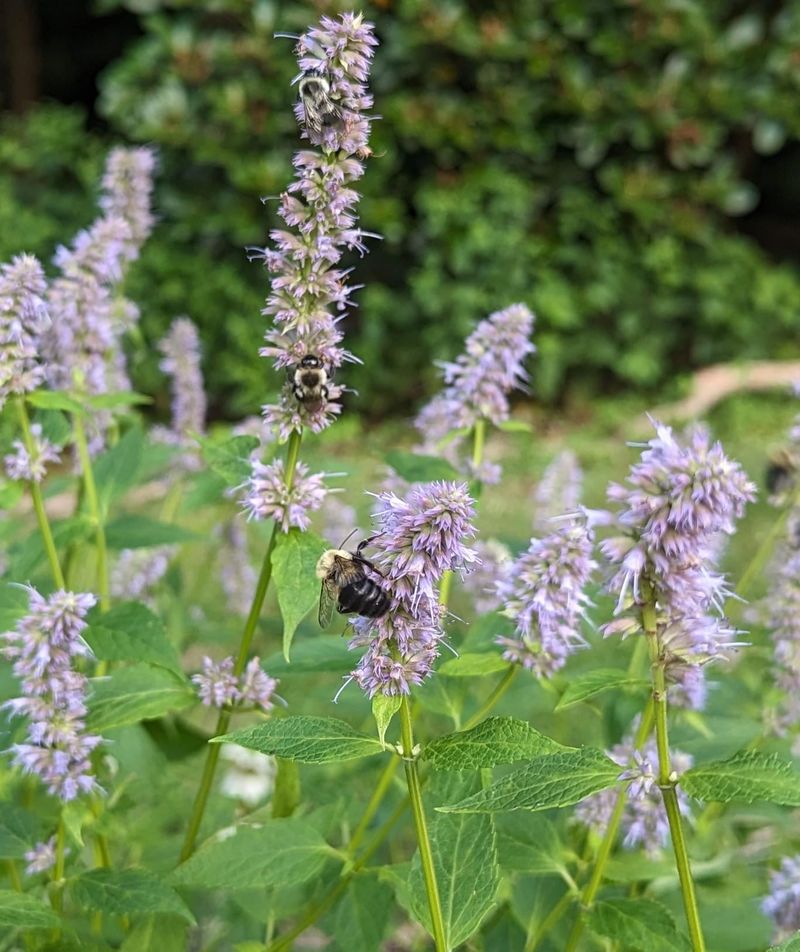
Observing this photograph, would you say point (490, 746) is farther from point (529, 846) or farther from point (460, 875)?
point (529, 846)

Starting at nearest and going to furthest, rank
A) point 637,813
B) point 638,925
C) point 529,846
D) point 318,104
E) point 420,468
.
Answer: point 318,104, point 638,925, point 529,846, point 637,813, point 420,468

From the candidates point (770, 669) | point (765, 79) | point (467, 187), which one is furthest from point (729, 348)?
point (770, 669)

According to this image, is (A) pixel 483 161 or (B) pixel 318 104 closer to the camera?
(B) pixel 318 104

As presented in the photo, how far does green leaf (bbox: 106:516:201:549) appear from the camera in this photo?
83.5 inches

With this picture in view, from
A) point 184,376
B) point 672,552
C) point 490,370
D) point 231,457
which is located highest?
point 184,376

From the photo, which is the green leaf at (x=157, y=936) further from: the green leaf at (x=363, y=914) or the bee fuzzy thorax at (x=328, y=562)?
the bee fuzzy thorax at (x=328, y=562)

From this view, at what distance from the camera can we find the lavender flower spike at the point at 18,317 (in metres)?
1.74

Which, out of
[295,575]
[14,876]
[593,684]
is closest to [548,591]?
[593,684]

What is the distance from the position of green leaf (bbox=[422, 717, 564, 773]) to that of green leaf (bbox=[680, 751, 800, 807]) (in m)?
0.18

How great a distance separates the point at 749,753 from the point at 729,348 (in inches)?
307

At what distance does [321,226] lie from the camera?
1500mm

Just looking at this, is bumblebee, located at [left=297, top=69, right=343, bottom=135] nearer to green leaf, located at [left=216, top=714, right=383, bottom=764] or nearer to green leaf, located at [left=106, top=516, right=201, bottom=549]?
green leaf, located at [left=216, top=714, right=383, bottom=764]

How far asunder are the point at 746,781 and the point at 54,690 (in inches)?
39.8

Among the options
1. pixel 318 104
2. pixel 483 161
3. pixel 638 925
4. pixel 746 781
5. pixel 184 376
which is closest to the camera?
pixel 746 781
